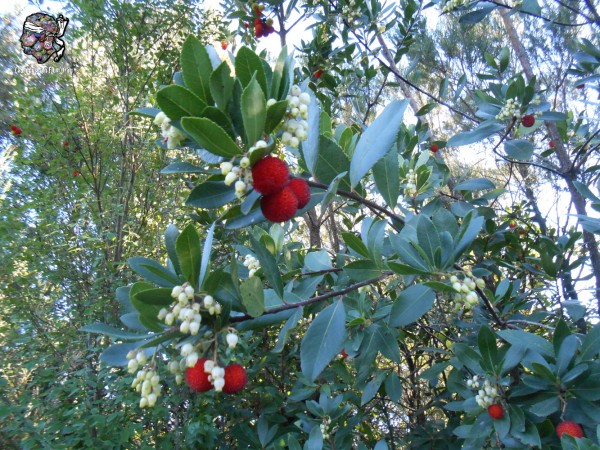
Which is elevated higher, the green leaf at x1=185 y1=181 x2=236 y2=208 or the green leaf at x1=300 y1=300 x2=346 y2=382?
the green leaf at x1=185 y1=181 x2=236 y2=208

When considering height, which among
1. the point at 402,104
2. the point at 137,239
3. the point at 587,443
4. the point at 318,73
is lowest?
the point at 587,443

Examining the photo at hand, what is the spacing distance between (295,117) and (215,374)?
0.54 meters

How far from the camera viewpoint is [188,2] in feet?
12.5

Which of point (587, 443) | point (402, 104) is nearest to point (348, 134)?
point (402, 104)

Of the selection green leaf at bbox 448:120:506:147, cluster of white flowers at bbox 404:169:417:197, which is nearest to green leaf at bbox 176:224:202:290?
cluster of white flowers at bbox 404:169:417:197

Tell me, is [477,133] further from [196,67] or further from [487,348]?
[196,67]

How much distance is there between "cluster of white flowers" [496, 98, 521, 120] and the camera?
2.02 meters

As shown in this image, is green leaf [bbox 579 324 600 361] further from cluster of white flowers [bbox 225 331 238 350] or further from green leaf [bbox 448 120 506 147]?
cluster of white flowers [bbox 225 331 238 350]

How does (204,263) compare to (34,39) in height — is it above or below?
below

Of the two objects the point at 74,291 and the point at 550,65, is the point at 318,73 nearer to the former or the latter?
the point at 74,291

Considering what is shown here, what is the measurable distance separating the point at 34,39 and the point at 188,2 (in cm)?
132

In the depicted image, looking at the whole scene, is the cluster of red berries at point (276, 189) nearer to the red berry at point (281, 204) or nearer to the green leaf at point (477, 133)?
the red berry at point (281, 204)

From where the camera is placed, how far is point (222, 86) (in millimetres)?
861

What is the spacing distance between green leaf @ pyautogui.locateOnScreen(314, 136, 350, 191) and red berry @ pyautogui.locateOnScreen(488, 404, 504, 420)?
35.4 inches
